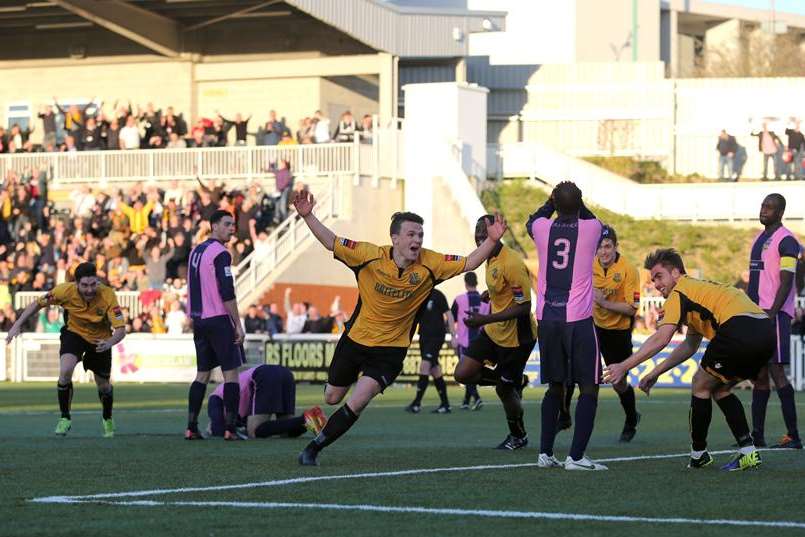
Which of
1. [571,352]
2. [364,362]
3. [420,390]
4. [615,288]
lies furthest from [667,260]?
[420,390]

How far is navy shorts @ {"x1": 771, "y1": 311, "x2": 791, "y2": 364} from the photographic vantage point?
586 inches

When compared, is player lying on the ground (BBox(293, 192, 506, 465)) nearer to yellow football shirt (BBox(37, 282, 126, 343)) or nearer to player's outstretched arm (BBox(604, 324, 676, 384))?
player's outstretched arm (BBox(604, 324, 676, 384))

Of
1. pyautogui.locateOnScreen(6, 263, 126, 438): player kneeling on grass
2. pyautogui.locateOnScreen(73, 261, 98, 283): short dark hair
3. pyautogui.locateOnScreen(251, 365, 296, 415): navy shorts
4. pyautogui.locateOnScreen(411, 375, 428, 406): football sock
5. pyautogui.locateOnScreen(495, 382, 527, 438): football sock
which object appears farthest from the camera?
pyautogui.locateOnScreen(411, 375, 428, 406): football sock

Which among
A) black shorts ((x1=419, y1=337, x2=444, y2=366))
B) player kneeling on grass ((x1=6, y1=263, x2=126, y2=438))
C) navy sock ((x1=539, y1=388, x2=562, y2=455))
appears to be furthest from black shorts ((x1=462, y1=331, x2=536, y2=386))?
black shorts ((x1=419, y1=337, x2=444, y2=366))

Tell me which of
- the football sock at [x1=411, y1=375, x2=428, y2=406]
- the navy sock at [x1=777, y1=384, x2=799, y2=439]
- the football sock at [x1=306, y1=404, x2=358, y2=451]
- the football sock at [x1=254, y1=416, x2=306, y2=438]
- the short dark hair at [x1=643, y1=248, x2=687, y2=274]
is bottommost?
the football sock at [x1=411, y1=375, x2=428, y2=406]

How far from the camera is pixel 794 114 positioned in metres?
47.5

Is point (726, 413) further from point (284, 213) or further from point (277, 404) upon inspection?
point (284, 213)

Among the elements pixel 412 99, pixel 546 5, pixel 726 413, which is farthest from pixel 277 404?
pixel 546 5

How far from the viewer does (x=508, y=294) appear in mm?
14703

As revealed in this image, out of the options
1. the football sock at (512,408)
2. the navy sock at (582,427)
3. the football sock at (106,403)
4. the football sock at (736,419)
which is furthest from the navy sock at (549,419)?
the football sock at (106,403)

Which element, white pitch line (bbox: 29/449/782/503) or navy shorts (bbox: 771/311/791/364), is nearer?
white pitch line (bbox: 29/449/782/503)

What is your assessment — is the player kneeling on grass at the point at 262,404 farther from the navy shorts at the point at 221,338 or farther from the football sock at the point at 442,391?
the football sock at the point at 442,391

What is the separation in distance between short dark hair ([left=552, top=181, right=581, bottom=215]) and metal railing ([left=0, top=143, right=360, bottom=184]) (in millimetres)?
28455

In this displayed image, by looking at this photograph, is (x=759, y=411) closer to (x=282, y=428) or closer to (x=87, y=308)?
(x=282, y=428)
